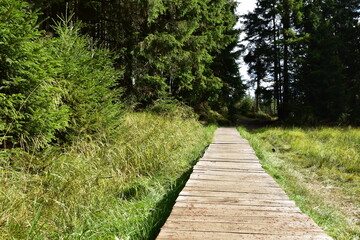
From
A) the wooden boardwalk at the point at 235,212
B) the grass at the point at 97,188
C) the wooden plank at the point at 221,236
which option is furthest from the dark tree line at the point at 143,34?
the wooden plank at the point at 221,236

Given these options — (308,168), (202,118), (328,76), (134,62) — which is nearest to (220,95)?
(202,118)

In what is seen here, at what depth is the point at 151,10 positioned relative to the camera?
29.9ft

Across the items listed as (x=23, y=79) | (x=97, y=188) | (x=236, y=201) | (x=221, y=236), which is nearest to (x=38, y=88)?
(x=23, y=79)

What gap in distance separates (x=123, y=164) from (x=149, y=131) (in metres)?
1.53

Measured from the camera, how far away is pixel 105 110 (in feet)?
19.2

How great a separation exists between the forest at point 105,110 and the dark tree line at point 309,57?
15 centimetres

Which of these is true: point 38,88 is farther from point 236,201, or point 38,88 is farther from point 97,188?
point 236,201

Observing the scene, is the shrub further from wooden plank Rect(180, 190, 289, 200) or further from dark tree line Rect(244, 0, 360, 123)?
dark tree line Rect(244, 0, 360, 123)

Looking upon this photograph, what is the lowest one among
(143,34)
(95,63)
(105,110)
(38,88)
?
(105,110)

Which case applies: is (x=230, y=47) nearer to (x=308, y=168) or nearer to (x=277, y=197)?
(x=308, y=168)

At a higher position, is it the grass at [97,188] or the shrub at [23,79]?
the shrub at [23,79]

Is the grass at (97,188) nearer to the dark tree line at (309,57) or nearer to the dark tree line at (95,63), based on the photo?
the dark tree line at (95,63)

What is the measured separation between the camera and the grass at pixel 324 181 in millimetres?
3172

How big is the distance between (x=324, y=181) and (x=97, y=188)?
Answer: 4.52 m
